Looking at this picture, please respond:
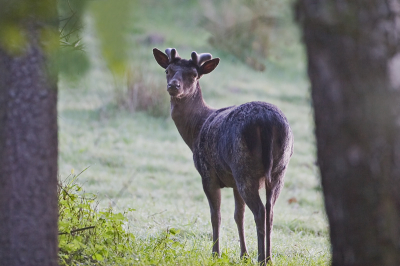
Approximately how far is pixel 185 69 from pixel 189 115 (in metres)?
0.52

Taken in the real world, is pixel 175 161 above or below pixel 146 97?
below

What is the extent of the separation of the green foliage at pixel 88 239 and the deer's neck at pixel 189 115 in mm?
1682

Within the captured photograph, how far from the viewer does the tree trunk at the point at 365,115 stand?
85.1 inches

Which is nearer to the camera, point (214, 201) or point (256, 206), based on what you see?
point (256, 206)

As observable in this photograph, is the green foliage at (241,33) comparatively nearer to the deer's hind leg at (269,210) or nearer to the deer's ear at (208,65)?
the deer's ear at (208,65)

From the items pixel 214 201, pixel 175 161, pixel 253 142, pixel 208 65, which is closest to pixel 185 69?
pixel 208 65

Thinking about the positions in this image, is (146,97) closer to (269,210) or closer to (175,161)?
(175,161)

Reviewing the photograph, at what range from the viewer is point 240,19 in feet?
56.8

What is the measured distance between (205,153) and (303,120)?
8.72 meters

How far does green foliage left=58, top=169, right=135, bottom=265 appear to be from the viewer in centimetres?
362

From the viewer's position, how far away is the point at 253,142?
4250 mm

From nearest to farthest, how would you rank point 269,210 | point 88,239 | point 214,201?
point 88,239
point 269,210
point 214,201

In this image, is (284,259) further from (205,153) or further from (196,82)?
(196,82)

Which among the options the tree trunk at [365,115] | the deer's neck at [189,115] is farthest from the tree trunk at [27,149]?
the deer's neck at [189,115]
